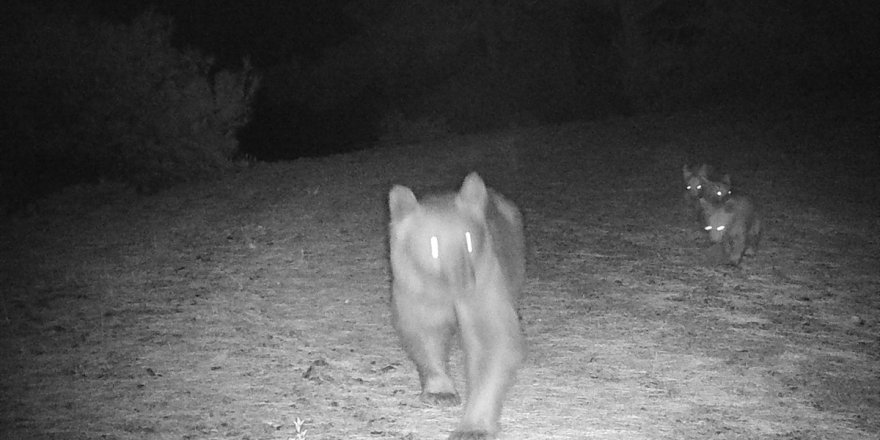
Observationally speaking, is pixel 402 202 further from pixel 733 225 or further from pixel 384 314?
pixel 733 225

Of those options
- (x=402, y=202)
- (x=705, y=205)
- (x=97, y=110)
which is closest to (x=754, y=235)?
(x=705, y=205)

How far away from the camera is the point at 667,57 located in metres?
26.0

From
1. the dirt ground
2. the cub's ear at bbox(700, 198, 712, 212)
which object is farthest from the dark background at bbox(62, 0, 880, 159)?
the cub's ear at bbox(700, 198, 712, 212)

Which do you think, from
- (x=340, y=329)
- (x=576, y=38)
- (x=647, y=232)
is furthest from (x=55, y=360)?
(x=576, y=38)

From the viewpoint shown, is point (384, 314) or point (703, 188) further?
point (703, 188)

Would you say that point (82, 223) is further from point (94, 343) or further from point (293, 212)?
point (94, 343)

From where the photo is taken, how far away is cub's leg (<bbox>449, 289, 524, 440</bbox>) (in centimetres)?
564

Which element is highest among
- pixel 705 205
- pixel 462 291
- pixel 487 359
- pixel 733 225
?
pixel 705 205

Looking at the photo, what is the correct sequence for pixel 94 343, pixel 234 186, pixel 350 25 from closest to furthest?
1. pixel 94 343
2. pixel 234 186
3. pixel 350 25

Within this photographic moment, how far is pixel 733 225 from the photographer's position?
382 inches

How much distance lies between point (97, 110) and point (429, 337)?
10786 millimetres

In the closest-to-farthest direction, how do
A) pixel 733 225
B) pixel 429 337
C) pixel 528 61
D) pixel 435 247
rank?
pixel 435 247 → pixel 429 337 → pixel 733 225 → pixel 528 61

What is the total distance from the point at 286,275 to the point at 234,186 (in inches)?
202

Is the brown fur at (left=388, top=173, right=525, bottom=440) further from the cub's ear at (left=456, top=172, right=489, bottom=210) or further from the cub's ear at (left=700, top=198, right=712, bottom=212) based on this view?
the cub's ear at (left=700, top=198, right=712, bottom=212)
